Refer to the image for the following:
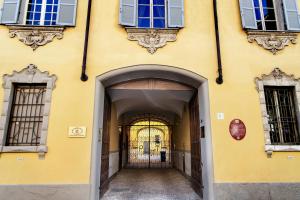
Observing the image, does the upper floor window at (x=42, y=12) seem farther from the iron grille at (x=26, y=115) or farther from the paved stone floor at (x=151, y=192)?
the paved stone floor at (x=151, y=192)

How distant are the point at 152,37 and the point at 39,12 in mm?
3524

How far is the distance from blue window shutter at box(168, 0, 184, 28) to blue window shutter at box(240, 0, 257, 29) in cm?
183

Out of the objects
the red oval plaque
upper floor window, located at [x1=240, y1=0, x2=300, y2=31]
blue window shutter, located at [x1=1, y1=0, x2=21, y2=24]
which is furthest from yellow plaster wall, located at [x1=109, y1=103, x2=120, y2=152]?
upper floor window, located at [x1=240, y1=0, x2=300, y2=31]

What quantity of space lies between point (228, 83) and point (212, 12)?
2.30 m

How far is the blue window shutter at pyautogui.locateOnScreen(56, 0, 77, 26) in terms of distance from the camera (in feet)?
20.8

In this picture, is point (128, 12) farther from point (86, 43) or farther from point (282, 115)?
point (282, 115)

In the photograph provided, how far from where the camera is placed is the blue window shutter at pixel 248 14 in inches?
257

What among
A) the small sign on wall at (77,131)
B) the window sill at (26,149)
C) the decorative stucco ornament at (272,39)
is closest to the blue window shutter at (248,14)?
the decorative stucco ornament at (272,39)

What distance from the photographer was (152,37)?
6.36 m

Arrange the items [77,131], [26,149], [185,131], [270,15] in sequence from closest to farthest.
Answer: [26,149] → [77,131] → [270,15] → [185,131]

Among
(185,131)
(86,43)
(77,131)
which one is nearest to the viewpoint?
(77,131)

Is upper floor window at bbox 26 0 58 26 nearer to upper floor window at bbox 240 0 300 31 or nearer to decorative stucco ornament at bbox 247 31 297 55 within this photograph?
upper floor window at bbox 240 0 300 31

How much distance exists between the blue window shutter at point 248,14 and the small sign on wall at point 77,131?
17.9 feet

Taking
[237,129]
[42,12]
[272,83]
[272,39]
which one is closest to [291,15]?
[272,39]
